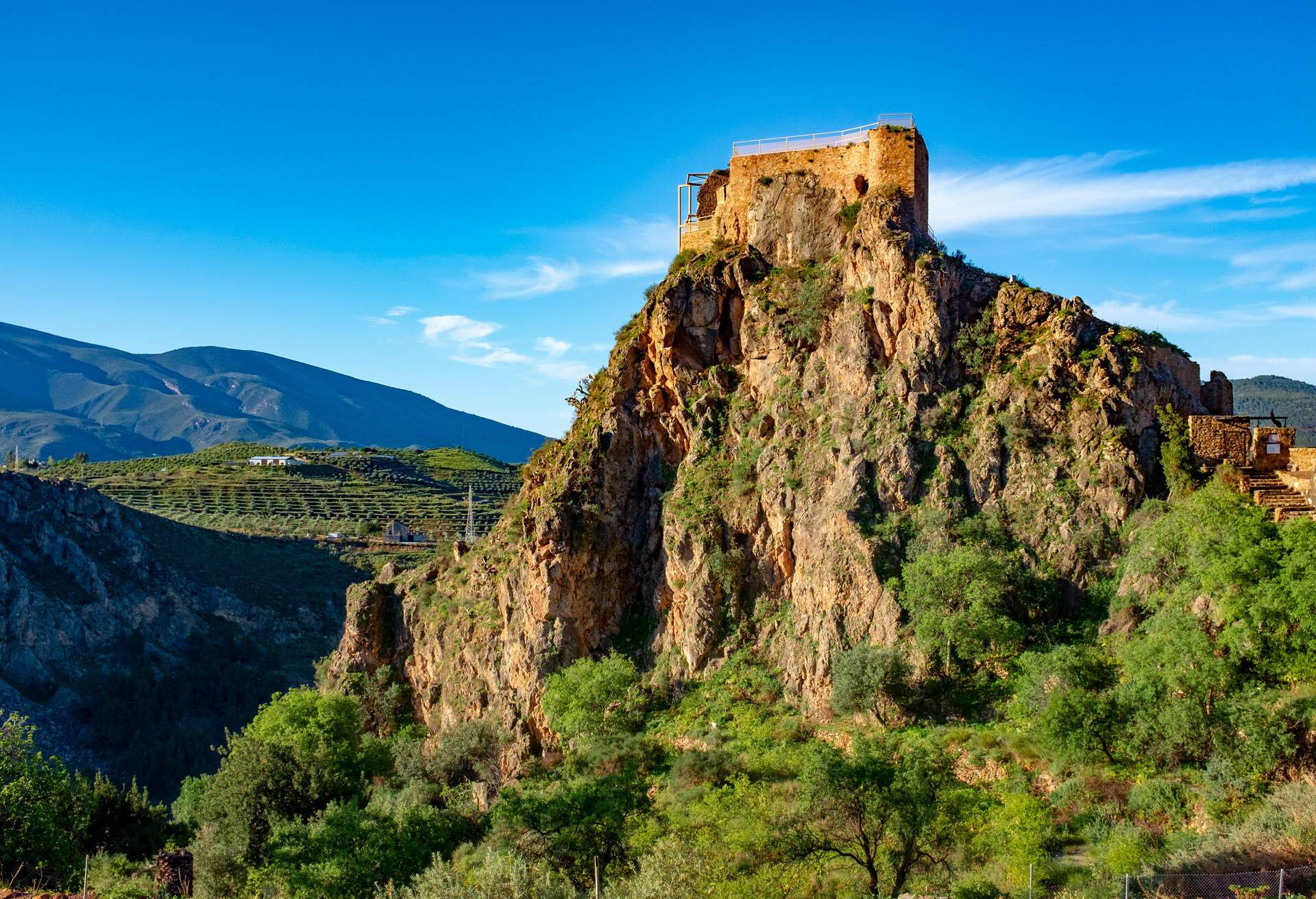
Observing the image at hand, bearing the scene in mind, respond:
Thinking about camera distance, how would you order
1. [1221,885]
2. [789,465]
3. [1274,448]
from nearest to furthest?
[1221,885], [1274,448], [789,465]

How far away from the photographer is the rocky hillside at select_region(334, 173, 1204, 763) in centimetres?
3509

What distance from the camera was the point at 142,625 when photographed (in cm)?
7888

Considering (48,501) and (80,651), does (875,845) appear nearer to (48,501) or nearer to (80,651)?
(80,651)

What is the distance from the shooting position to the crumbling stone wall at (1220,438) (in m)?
33.5

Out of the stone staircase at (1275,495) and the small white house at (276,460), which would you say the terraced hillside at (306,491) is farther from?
the stone staircase at (1275,495)

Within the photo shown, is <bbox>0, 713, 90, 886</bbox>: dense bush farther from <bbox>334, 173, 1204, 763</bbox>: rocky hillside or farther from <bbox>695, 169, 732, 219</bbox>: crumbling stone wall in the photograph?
<bbox>695, 169, 732, 219</bbox>: crumbling stone wall

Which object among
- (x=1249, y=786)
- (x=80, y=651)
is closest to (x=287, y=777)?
(x=1249, y=786)

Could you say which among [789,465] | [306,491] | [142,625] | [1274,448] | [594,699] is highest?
[1274,448]

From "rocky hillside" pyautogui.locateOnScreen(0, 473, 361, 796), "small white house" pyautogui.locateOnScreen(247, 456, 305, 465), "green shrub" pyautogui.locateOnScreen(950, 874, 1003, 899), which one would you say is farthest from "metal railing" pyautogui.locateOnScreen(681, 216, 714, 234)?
"small white house" pyautogui.locateOnScreen(247, 456, 305, 465)

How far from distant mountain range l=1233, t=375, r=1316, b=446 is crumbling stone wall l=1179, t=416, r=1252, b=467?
46611mm

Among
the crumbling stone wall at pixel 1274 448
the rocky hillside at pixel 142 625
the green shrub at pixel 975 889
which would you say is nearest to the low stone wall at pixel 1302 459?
the crumbling stone wall at pixel 1274 448

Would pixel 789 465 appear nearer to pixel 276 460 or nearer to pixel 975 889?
pixel 975 889

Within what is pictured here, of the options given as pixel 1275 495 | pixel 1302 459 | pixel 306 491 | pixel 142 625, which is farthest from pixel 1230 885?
pixel 306 491

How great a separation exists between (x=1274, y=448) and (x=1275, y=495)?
6.25ft
